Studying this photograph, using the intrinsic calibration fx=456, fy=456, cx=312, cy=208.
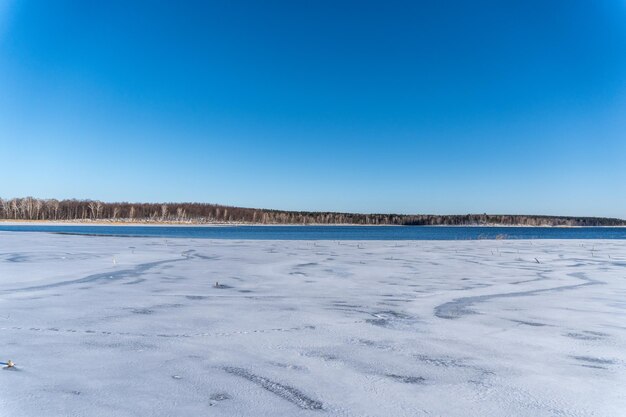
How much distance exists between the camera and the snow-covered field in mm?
2934

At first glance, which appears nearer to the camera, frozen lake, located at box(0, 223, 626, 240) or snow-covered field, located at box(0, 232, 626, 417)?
snow-covered field, located at box(0, 232, 626, 417)

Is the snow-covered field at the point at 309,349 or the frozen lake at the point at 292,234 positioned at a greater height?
the snow-covered field at the point at 309,349

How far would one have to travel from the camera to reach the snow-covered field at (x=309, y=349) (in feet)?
9.62

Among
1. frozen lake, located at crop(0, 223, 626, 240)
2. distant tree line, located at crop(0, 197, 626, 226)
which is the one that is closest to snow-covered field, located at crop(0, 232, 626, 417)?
frozen lake, located at crop(0, 223, 626, 240)

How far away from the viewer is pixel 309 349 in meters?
4.14

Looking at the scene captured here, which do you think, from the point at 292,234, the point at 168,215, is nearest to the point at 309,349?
the point at 292,234

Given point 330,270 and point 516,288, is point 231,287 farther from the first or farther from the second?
point 516,288

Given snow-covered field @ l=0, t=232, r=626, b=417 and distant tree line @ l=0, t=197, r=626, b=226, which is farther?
distant tree line @ l=0, t=197, r=626, b=226

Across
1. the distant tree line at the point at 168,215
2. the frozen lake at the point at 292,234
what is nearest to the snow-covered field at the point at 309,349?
the frozen lake at the point at 292,234

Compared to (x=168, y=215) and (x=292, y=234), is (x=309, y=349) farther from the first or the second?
(x=168, y=215)

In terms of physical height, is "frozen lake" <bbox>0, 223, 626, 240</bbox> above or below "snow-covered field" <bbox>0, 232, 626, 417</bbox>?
below

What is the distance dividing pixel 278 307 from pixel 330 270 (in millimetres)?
4923

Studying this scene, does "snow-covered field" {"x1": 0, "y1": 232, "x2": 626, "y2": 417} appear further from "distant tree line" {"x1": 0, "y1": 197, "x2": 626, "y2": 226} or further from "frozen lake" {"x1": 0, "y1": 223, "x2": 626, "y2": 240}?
"distant tree line" {"x1": 0, "y1": 197, "x2": 626, "y2": 226}

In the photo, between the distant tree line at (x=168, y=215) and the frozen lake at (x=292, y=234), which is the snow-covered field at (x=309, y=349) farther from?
the distant tree line at (x=168, y=215)
